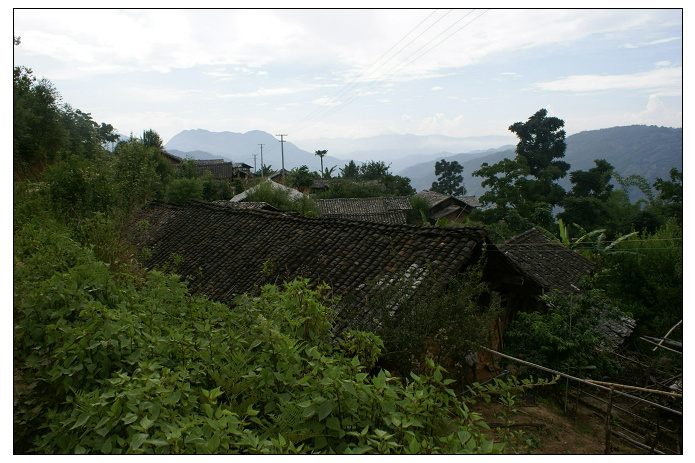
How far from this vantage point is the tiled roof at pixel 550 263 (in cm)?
1347

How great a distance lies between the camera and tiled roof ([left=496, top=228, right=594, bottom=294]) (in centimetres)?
1347

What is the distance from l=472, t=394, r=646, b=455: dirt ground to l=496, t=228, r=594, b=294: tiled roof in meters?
5.36

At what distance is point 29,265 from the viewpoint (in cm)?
393

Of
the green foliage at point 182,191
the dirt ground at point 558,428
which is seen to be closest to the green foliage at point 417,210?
the green foliage at point 182,191

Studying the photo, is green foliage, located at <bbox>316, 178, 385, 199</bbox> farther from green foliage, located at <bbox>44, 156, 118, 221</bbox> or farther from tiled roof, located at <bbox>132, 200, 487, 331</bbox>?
green foliage, located at <bbox>44, 156, 118, 221</bbox>

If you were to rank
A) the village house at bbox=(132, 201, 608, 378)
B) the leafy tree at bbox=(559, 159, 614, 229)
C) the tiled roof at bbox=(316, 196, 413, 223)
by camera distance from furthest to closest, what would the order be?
the tiled roof at bbox=(316, 196, 413, 223), the leafy tree at bbox=(559, 159, 614, 229), the village house at bbox=(132, 201, 608, 378)

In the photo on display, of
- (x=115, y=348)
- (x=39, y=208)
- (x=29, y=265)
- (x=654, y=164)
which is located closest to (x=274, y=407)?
(x=115, y=348)

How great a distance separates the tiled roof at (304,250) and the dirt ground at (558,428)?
263 centimetres

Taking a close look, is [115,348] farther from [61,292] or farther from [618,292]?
[618,292]

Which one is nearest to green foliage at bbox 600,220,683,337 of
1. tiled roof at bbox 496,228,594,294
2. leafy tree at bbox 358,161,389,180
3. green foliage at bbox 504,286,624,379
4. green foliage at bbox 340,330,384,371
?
tiled roof at bbox 496,228,594,294

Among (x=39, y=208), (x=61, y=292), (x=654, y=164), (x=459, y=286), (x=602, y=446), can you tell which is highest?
(x=654, y=164)

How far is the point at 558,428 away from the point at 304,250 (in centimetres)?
657

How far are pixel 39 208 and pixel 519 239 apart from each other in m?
16.0

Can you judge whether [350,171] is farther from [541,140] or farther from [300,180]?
[541,140]
